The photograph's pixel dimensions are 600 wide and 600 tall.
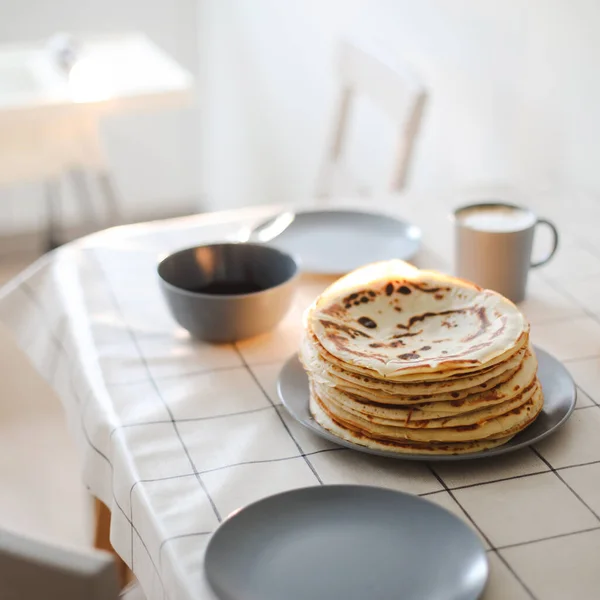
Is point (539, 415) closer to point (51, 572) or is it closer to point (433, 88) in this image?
point (51, 572)

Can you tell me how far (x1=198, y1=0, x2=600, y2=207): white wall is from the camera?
1.53m

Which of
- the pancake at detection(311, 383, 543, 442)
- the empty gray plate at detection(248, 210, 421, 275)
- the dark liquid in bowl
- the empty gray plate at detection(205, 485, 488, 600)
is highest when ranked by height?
the pancake at detection(311, 383, 543, 442)

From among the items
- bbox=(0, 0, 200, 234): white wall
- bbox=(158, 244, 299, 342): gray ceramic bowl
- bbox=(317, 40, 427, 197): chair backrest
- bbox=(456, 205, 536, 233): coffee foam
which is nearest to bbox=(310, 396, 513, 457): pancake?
bbox=(158, 244, 299, 342): gray ceramic bowl

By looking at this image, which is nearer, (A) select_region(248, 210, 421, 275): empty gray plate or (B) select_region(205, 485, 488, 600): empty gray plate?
(B) select_region(205, 485, 488, 600): empty gray plate

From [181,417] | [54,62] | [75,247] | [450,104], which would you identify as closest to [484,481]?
[181,417]

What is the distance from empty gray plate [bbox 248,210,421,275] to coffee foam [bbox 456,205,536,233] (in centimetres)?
10

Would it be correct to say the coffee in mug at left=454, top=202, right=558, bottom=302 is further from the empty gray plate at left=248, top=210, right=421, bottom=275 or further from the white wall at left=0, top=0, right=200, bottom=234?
Answer: the white wall at left=0, top=0, right=200, bottom=234

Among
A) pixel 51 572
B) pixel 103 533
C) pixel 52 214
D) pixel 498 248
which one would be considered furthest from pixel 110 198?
pixel 51 572

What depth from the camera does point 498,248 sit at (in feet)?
3.52

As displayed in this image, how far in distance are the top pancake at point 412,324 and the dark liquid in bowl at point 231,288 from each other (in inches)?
6.2

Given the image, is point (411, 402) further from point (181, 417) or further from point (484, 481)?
point (181, 417)

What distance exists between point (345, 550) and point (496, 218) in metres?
0.55

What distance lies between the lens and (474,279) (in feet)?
3.63

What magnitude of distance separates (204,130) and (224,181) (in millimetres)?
220
